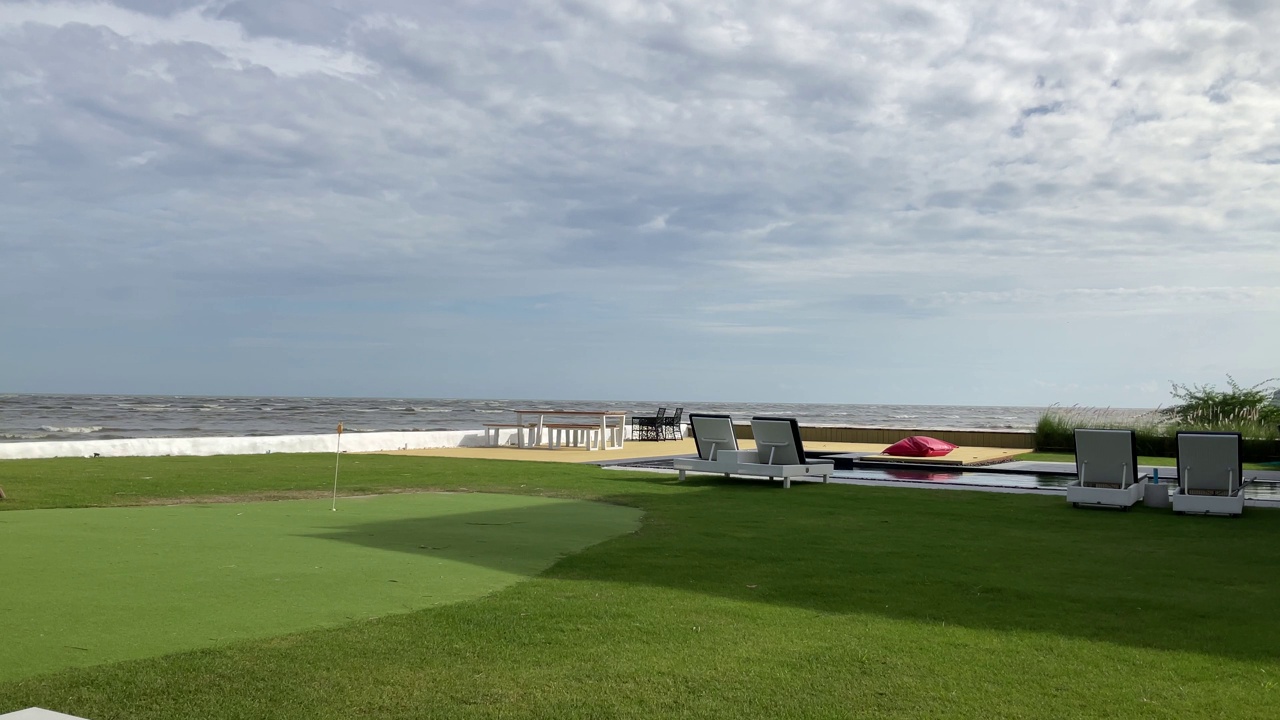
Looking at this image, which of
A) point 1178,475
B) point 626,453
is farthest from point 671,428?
point 1178,475

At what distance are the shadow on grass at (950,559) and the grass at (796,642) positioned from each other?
0.03 meters

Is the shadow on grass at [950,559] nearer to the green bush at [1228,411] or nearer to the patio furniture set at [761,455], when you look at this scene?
the patio furniture set at [761,455]

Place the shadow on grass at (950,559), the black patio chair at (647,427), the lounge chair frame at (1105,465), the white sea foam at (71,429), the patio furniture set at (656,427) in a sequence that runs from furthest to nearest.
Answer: the white sea foam at (71,429), the patio furniture set at (656,427), the black patio chair at (647,427), the lounge chair frame at (1105,465), the shadow on grass at (950,559)

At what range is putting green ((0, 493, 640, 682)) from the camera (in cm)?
457

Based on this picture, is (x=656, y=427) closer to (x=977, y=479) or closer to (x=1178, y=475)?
(x=977, y=479)

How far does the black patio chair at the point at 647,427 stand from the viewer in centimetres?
2562

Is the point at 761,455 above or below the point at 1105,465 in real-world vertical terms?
below

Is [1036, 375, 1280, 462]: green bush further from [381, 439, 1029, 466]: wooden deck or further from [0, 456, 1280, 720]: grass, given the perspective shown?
[0, 456, 1280, 720]: grass

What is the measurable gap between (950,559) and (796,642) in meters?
2.95

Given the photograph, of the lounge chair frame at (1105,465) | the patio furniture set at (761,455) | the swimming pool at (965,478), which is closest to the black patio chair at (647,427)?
the swimming pool at (965,478)

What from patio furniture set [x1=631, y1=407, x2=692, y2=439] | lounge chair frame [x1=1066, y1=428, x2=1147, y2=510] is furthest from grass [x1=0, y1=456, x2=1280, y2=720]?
patio furniture set [x1=631, y1=407, x2=692, y2=439]

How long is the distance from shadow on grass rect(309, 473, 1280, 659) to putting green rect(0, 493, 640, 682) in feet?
0.44

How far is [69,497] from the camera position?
34.3 ft

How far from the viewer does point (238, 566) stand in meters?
6.26
